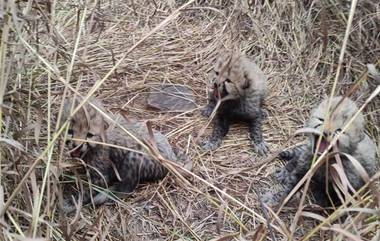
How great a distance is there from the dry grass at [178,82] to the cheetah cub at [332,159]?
10 cm

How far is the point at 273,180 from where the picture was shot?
4078mm

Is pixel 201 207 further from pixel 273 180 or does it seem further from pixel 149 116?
pixel 149 116

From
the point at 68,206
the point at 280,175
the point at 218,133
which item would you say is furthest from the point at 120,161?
the point at 280,175

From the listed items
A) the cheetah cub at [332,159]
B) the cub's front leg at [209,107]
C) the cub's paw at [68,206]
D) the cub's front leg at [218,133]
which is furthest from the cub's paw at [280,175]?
the cub's paw at [68,206]

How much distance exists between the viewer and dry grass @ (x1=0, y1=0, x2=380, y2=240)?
2.98m

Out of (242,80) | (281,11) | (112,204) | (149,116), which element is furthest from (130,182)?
(281,11)

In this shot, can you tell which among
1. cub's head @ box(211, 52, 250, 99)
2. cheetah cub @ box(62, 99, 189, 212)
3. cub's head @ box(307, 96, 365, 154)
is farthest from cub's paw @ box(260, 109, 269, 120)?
cheetah cub @ box(62, 99, 189, 212)

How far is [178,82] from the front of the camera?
4.78 metres

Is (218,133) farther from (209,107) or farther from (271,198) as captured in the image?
(271,198)

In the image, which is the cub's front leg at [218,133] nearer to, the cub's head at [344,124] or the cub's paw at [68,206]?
the cub's head at [344,124]

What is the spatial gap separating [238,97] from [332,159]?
99 centimetres

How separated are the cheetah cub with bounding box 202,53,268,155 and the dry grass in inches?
2.9

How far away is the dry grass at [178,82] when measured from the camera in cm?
298

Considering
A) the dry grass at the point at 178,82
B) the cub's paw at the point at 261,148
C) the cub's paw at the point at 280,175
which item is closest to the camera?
the dry grass at the point at 178,82
